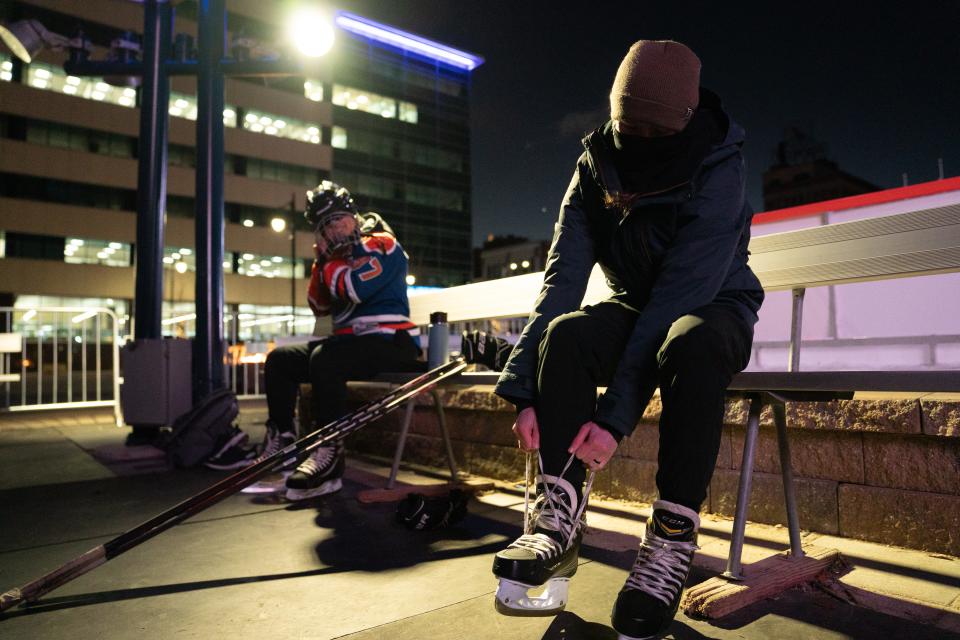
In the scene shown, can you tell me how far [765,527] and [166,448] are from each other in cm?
415

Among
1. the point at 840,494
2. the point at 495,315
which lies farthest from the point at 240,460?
the point at 840,494

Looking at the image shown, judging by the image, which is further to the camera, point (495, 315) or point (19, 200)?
point (19, 200)

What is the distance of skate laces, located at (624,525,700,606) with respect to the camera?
1.49 m

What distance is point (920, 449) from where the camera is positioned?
2.20 metres

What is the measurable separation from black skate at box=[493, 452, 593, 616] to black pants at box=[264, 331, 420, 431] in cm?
215

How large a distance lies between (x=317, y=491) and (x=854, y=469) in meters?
2.56

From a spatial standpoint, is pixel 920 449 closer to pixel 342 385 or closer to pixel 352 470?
pixel 342 385

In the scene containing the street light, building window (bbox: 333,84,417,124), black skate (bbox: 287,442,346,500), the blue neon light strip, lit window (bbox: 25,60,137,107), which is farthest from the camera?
the blue neon light strip

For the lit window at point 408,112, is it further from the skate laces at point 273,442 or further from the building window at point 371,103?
the skate laces at point 273,442

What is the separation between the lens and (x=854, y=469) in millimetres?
2365

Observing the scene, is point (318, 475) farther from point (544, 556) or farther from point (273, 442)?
point (544, 556)

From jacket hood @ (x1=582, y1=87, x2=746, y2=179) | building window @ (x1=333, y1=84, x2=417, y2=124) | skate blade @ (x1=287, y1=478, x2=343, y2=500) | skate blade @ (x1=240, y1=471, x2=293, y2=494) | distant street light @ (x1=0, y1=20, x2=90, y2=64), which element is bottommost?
skate blade @ (x1=240, y1=471, x2=293, y2=494)

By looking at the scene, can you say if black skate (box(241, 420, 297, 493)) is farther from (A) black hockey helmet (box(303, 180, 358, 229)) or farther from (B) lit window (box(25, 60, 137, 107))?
(B) lit window (box(25, 60, 137, 107))

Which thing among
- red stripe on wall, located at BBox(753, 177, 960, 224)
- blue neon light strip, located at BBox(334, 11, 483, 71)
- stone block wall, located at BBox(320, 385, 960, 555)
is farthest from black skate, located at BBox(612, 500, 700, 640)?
blue neon light strip, located at BBox(334, 11, 483, 71)
